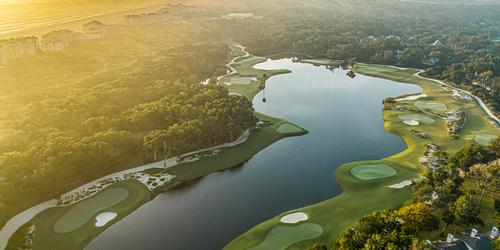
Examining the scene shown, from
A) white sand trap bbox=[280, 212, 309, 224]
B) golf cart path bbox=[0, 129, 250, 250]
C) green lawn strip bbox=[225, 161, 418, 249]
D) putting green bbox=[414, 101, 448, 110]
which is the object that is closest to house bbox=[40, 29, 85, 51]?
golf cart path bbox=[0, 129, 250, 250]

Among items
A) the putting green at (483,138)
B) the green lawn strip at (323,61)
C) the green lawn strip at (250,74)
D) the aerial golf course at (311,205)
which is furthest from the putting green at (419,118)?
the green lawn strip at (323,61)

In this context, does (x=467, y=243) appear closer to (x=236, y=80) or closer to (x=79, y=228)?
(x=79, y=228)

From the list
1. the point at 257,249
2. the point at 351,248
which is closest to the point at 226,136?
the point at 257,249

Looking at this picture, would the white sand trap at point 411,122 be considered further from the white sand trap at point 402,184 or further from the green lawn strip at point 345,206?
the white sand trap at point 402,184

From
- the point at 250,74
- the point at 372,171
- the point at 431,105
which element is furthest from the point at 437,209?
the point at 250,74

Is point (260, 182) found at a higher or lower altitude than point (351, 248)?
lower

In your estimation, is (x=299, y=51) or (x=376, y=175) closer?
(x=376, y=175)

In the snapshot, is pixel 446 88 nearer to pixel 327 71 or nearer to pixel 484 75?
pixel 484 75
